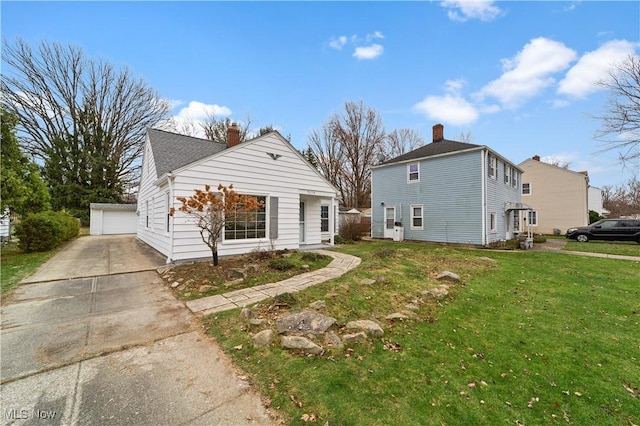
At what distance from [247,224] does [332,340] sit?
6627mm

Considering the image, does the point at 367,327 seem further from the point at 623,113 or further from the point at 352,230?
the point at 623,113

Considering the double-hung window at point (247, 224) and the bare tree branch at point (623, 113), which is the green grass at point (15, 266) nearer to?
the double-hung window at point (247, 224)

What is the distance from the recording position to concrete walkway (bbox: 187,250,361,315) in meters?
4.70

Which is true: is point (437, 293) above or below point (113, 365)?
above

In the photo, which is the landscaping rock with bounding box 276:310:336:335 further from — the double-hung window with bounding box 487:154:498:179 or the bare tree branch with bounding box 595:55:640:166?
the bare tree branch with bounding box 595:55:640:166

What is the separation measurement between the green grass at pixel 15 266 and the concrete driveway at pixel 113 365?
43.2 inches

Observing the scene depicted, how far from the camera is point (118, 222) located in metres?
21.4

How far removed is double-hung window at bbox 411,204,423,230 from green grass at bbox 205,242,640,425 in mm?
10226

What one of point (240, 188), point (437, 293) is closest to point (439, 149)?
point (240, 188)

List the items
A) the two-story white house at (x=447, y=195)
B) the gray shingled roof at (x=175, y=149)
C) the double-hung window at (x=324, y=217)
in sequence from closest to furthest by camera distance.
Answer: the gray shingled roof at (x=175, y=149), the two-story white house at (x=447, y=195), the double-hung window at (x=324, y=217)

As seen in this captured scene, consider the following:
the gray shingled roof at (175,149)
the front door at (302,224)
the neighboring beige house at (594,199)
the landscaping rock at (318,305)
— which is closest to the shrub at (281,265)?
the landscaping rock at (318,305)

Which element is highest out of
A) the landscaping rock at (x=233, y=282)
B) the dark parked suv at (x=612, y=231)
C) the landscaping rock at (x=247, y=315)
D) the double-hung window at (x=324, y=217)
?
the double-hung window at (x=324, y=217)

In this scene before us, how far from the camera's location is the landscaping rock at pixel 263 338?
334 centimetres

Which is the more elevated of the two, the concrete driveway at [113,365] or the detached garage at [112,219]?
the detached garage at [112,219]
